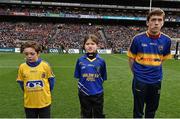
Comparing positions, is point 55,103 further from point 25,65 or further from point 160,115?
point 25,65

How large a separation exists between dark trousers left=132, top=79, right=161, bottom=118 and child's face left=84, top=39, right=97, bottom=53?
976 millimetres

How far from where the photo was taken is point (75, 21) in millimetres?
80500

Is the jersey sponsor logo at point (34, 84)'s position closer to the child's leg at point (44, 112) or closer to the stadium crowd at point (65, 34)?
the child's leg at point (44, 112)

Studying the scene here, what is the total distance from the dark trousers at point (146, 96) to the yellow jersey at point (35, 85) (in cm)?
165

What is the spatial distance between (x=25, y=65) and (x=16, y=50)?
54.6 m

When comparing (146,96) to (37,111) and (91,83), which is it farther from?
(37,111)

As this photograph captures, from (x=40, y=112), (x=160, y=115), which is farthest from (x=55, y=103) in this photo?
(x=40, y=112)

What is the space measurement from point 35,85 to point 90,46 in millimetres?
1221

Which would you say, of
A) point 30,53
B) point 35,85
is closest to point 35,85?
point 35,85

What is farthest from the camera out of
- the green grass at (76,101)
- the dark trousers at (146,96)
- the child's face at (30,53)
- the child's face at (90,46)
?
the green grass at (76,101)

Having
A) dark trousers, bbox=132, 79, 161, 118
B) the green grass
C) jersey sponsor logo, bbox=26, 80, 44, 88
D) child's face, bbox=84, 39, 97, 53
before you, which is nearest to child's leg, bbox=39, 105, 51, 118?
jersey sponsor logo, bbox=26, 80, 44, 88

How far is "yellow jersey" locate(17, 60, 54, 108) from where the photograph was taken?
21.0ft

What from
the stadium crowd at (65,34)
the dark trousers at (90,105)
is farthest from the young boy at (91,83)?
the stadium crowd at (65,34)

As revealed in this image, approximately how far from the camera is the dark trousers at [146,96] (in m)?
6.53
